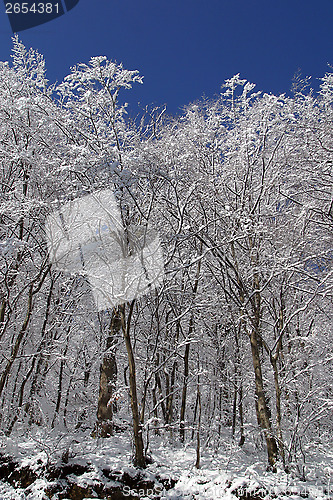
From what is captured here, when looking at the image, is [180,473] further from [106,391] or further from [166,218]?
[166,218]

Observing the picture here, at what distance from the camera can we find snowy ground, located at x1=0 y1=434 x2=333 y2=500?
5.30m

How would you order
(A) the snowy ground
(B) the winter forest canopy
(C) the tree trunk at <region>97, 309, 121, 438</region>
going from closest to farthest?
(A) the snowy ground
(B) the winter forest canopy
(C) the tree trunk at <region>97, 309, 121, 438</region>

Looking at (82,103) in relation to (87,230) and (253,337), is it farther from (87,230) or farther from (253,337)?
(253,337)

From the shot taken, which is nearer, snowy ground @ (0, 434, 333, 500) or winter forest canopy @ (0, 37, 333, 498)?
snowy ground @ (0, 434, 333, 500)

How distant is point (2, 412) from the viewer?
23.6ft

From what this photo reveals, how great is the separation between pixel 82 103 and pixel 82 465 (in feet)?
23.6

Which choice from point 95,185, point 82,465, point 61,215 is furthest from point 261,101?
point 82,465

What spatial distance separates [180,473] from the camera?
5.90m

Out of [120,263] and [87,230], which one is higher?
[87,230]

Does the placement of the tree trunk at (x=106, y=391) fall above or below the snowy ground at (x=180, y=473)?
above

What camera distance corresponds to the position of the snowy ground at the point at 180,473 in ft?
17.4

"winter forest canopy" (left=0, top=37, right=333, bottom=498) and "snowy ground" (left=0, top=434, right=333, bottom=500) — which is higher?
"winter forest canopy" (left=0, top=37, right=333, bottom=498)

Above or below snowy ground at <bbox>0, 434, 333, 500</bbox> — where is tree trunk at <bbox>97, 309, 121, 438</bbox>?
above

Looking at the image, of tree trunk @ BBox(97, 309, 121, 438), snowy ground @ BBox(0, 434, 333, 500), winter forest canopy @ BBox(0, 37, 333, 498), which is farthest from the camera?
tree trunk @ BBox(97, 309, 121, 438)
